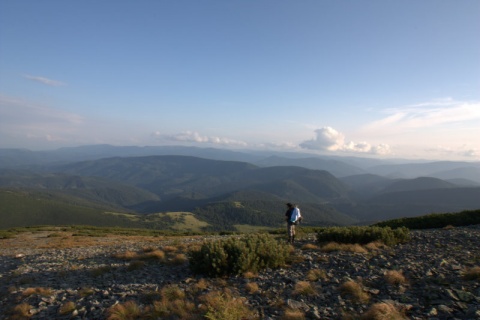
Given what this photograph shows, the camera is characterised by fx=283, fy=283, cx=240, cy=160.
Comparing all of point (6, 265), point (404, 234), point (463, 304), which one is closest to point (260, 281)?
point (463, 304)

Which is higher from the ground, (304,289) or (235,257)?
(304,289)

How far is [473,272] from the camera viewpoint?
9.77 meters

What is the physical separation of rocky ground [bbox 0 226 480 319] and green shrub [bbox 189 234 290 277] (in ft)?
1.53

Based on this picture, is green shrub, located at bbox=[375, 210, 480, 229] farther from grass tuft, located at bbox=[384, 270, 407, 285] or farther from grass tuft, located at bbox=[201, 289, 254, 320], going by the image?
grass tuft, located at bbox=[201, 289, 254, 320]

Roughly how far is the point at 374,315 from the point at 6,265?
20.0 metres

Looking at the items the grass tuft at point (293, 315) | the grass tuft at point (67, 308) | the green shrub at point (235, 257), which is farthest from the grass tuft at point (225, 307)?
the grass tuft at point (67, 308)

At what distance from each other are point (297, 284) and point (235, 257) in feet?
10.9

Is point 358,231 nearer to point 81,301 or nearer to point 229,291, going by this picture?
point 229,291

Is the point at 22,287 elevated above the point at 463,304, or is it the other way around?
the point at 463,304

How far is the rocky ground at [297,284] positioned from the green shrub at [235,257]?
467mm

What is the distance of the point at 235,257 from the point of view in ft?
40.7

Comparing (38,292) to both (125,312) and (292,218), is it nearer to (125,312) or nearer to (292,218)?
(125,312)

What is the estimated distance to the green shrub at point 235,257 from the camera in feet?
39.4

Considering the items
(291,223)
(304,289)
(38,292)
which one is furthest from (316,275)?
(38,292)
